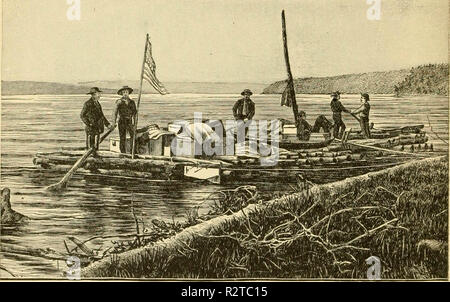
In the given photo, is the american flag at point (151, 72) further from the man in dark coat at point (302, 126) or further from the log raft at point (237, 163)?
the man in dark coat at point (302, 126)

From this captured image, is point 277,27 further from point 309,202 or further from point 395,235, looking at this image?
point 395,235

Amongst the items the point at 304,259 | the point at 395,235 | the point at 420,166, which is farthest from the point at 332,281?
the point at 420,166

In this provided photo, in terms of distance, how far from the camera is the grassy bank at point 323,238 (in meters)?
5.70

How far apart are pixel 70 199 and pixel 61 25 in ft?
5.04

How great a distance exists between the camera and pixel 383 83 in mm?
5941

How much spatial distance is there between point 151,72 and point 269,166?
1.34 meters

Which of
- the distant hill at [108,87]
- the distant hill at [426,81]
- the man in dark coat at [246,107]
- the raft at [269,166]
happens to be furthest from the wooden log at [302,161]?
the distant hill at [426,81]

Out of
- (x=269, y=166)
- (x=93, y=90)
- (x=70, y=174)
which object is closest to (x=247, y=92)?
Result: (x=269, y=166)

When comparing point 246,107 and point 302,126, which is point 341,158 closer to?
point 302,126

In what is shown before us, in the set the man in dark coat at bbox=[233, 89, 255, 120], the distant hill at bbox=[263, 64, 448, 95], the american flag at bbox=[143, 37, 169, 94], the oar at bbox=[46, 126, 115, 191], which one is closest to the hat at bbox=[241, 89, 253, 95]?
the man in dark coat at bbox=[233, 89, 255, 120]

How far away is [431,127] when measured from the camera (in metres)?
5.88

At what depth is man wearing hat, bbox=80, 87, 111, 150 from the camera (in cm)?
581

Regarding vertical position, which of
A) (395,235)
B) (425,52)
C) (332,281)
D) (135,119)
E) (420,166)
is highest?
(425,52)

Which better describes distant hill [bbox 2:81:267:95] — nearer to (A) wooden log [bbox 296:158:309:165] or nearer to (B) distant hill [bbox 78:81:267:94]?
(B) distant hill [bbox 78:81:267:94]
